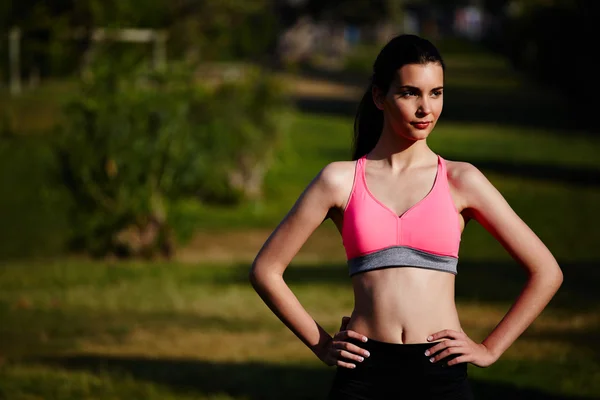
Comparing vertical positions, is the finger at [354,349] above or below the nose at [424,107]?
below

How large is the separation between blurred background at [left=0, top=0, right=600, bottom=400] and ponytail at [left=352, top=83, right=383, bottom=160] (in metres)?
4.23

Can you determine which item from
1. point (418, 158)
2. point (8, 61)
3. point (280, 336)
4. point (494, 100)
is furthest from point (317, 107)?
point (418, 158)

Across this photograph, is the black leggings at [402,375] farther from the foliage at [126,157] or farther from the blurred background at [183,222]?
the foliage at [126,157]

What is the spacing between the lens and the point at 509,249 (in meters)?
3.64

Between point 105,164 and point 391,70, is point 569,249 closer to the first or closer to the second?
point 105,164

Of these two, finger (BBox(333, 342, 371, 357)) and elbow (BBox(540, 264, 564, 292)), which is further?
elbow (BBox(540, 264, 564, 292))

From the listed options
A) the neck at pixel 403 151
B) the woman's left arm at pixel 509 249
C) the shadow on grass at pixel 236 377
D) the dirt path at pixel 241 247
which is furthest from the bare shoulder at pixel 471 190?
the dirt path at pixel 241 247

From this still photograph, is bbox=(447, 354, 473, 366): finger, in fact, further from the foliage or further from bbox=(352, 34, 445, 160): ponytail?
the foliage

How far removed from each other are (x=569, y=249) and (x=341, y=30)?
203 ft

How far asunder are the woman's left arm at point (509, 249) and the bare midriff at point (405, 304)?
5 cm

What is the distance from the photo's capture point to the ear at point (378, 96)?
3.66 meters

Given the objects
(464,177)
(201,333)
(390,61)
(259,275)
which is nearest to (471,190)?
(464,177)

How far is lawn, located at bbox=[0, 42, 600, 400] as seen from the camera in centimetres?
828

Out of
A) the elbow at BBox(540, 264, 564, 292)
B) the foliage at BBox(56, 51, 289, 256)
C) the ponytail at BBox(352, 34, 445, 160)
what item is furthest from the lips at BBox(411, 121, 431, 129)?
the foliage at BBox(56, 51, 289, 256)
